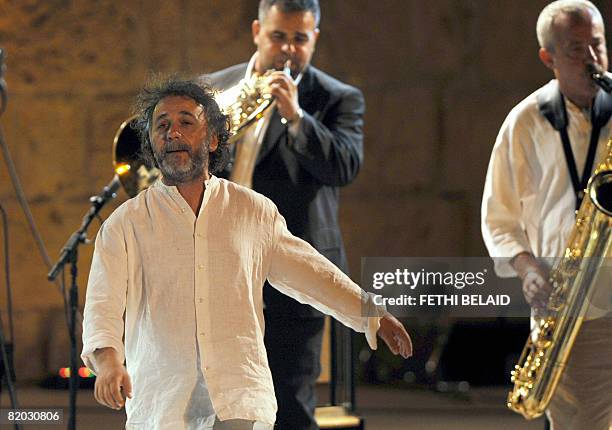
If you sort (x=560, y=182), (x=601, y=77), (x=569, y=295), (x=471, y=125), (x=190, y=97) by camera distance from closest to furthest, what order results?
(x=190, y=97) < (x=601, y=77) < (x=560, y=182) < (x=569, y=295) < (x=471, y=125)

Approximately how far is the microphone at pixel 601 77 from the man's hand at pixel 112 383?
154cm

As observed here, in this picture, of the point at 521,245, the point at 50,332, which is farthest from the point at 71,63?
the point at 521,245

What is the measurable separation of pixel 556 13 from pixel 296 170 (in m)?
0.93

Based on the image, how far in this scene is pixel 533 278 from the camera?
3.33 metres

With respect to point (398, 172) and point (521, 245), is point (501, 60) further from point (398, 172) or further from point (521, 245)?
point (521, 245)

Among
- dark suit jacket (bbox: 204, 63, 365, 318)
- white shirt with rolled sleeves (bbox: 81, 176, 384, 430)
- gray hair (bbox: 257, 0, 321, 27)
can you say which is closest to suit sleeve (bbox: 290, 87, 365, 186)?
dark suit jacket (bbox: 204, 63, 365, 318)

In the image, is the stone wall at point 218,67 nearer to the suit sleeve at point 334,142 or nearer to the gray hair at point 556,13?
the suit sleeve at point 334,142

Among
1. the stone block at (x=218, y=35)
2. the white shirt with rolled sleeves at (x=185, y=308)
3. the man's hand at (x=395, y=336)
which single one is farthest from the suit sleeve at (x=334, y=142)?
the stone block at (x=218, y=35)

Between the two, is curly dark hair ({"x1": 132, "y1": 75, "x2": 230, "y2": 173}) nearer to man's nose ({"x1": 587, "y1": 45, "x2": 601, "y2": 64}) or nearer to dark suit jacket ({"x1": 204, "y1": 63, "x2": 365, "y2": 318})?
dark suit jacket ({"x1": 204, "y1": 63, "x2": 365, "y2": 318})

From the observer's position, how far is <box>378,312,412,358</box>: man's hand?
264cm

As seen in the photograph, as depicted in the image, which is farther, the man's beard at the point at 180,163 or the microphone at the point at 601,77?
the microphone at the point at 601,77

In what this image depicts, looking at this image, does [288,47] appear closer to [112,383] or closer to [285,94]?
[285,94]

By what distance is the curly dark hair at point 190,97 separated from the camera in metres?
2.78

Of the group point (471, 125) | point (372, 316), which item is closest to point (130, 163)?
point (372, 316)
